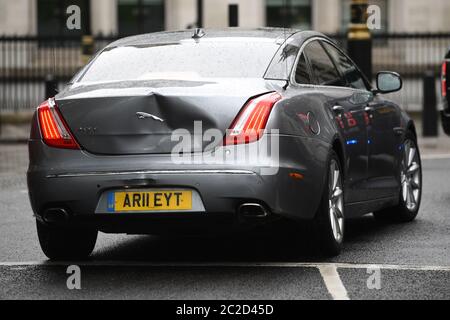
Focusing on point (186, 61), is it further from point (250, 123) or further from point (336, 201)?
point (336, 201)

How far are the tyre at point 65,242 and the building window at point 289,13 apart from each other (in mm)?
24782

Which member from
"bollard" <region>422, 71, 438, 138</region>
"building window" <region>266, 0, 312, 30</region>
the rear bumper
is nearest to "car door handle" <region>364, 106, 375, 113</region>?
the rear bumper

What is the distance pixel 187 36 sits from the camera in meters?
8.63

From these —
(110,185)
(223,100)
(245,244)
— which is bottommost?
(245,244)

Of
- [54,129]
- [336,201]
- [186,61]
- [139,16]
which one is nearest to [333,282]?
[336,201]

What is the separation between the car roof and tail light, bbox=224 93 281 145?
105cm

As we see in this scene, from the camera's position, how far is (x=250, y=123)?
7.44 m

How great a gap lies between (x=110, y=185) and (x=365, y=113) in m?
2.42

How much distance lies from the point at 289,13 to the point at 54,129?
25.6 meters

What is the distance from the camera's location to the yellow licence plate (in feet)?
24.3

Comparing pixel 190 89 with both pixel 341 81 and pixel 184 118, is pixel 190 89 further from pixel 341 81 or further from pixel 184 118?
pixel 341 81

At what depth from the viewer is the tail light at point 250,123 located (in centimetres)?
741

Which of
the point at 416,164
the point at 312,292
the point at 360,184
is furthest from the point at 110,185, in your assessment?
the point at 416,164

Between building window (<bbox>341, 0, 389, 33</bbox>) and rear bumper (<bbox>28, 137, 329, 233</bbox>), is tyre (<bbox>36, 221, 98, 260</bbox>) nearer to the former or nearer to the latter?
rear bumper (<bbox>28, 137, 329, 233</bbox>)
